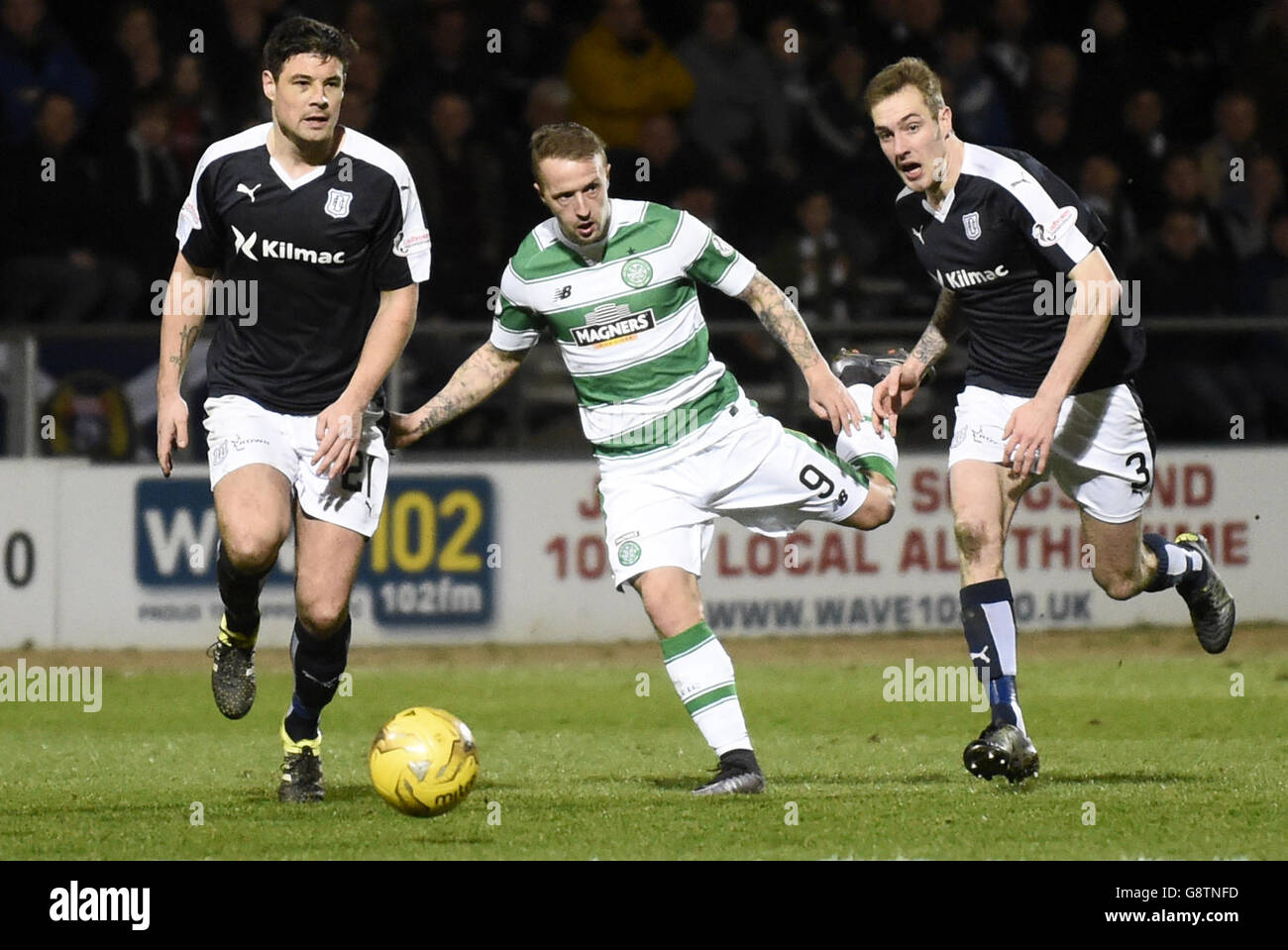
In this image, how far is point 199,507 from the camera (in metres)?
12.2

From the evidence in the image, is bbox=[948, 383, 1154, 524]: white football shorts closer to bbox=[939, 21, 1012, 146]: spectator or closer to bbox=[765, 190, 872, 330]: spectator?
bbox=[765, 190, 872, 330]: spectator

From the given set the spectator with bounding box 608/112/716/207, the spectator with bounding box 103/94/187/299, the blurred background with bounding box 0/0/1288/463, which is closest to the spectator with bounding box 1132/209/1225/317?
the blurred background with bounding box 0/0/1288/463

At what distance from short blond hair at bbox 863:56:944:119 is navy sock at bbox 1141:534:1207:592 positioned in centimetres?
224

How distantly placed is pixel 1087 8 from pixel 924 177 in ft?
30.8

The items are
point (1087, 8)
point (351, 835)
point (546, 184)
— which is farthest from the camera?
point (1087, 8)

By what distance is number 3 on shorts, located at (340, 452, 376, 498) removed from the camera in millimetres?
7070

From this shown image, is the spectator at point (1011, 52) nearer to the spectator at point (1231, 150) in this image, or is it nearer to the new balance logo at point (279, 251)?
the spectator at point (1231, 150)

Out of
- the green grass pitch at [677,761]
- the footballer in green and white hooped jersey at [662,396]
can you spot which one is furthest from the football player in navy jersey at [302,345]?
the green grass pitch at [677,761]

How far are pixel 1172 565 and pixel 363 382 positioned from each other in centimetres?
349

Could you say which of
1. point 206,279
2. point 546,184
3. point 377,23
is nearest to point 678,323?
point 546,184

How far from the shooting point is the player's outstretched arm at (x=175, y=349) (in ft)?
22.6

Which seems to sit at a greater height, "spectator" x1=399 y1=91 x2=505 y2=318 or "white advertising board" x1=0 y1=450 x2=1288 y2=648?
"spectator" x1=399 y1=91 x2=505 y2=318

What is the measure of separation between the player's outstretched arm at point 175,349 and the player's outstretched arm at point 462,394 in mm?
734

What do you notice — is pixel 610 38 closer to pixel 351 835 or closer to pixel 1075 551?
pixel 1075 551
